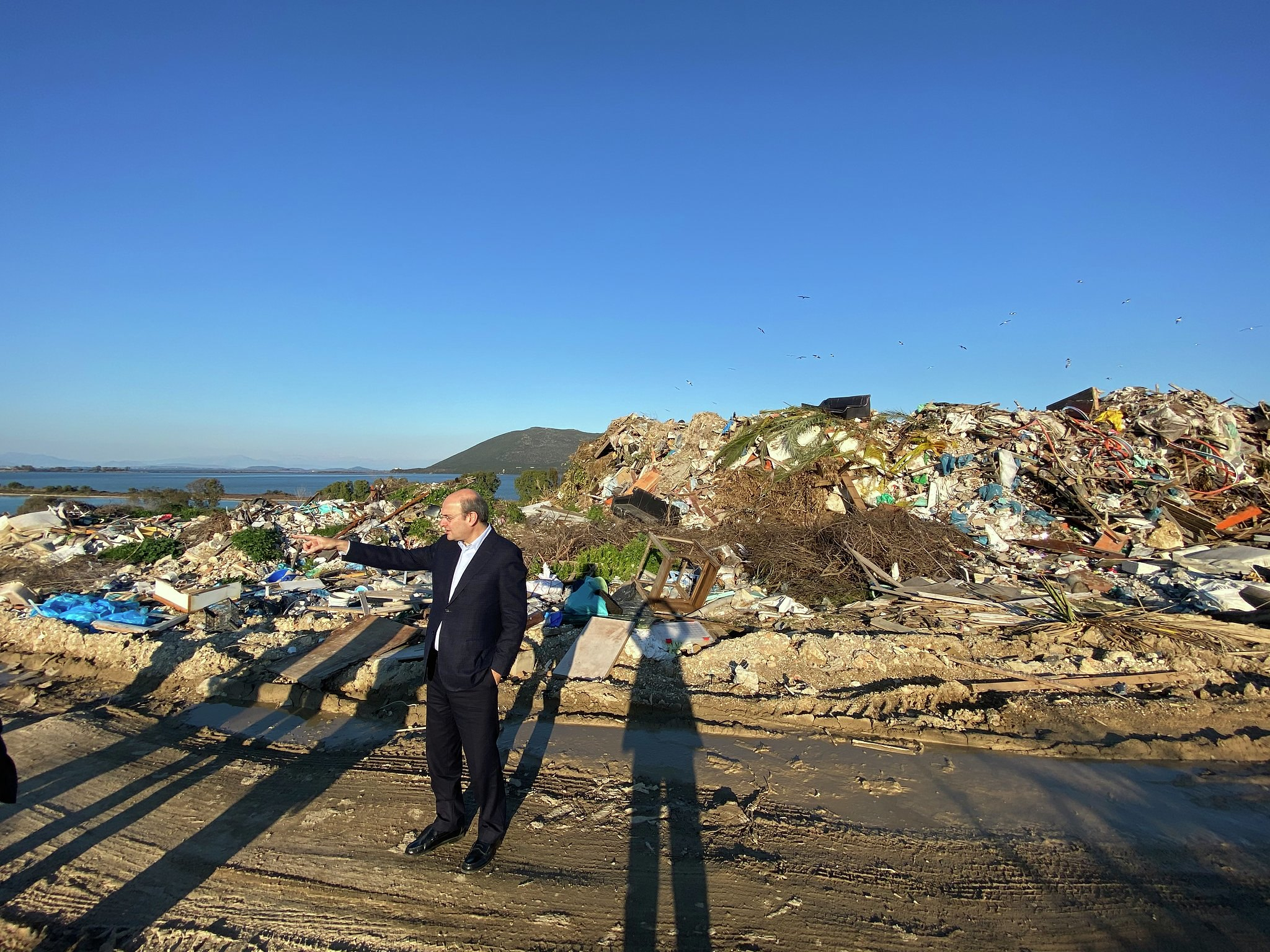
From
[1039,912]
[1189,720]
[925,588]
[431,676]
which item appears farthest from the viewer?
[925,588]

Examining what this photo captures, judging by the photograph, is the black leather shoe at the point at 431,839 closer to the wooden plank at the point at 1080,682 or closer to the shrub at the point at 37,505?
the wooden plank at the point at 1080,682

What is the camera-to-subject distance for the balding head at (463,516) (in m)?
3.35

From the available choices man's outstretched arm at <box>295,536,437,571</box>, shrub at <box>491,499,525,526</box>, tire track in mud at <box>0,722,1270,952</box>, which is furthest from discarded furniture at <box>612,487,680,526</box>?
man's outstretched arm at <box>295,536,437,571</box>

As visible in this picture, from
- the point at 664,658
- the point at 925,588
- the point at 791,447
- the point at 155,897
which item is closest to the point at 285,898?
the point at 155,897

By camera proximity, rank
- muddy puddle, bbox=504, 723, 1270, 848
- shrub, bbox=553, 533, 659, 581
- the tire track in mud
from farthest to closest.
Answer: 1. shrub, bbox=553, 533, 659, 581
2. muddy puddle, bbox=504, 723, 1270, 848
3. the tire track in mud

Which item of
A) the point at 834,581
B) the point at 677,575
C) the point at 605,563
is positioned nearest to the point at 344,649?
the point at 605,563

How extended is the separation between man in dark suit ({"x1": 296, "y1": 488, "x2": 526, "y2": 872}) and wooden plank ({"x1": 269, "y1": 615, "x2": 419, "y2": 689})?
10.3 feet

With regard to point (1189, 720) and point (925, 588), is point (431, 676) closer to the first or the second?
point (1189, 720)

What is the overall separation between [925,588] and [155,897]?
8019 mm

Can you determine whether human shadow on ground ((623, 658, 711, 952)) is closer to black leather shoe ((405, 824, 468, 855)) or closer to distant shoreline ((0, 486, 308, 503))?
black leather shoe ((405, 824, 468, 855))

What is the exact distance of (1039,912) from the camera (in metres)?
3.04

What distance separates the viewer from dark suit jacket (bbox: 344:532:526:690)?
3.31 m

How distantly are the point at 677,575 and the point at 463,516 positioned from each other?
6759 millimetres

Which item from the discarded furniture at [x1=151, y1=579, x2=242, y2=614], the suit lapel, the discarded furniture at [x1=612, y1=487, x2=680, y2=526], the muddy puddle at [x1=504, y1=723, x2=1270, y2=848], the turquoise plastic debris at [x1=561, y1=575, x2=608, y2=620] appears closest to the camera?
the suit lapel
